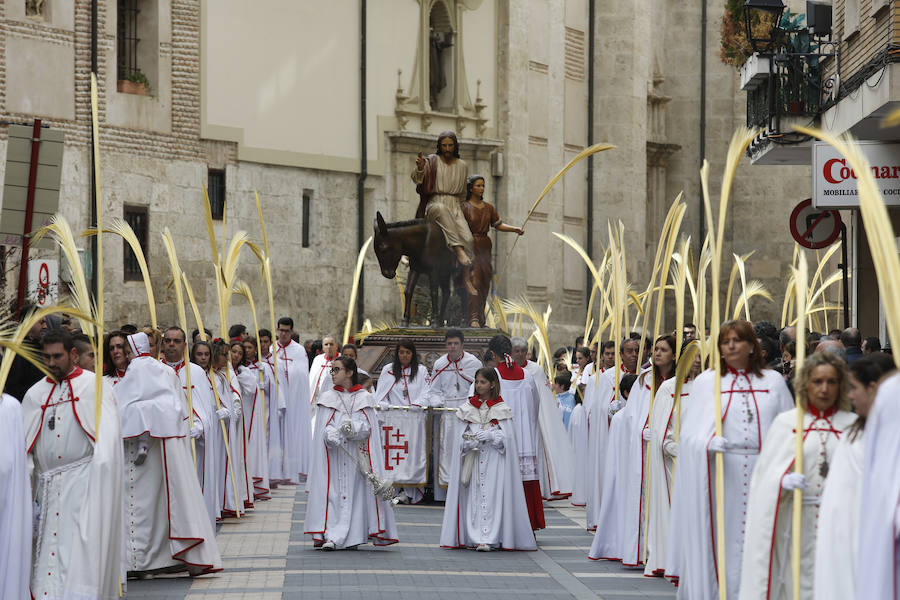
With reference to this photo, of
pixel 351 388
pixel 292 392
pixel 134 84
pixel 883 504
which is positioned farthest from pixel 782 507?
pixel 134 84

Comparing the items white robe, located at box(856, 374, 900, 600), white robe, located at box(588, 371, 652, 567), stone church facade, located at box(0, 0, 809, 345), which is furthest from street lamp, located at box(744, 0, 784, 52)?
white robe, located at box(856, 374, 900, 600)

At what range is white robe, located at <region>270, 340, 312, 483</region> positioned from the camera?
21.9 meters

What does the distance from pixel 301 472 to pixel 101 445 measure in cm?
1258

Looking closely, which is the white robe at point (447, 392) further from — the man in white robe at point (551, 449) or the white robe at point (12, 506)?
the white robe at point (12, 506)

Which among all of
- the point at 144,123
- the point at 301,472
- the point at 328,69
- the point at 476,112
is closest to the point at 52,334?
the point at 301,472

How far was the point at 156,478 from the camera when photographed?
12344 mm

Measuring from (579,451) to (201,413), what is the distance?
622 cm

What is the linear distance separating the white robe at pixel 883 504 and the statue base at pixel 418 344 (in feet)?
44.3

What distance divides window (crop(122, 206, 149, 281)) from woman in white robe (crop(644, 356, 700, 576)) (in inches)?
730

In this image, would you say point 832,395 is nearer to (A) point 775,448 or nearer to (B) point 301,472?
(A) point 775,448

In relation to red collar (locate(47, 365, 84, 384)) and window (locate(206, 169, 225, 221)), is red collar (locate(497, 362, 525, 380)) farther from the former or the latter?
window (locate(206, 169, 225, 221))

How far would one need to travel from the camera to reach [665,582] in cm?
1238

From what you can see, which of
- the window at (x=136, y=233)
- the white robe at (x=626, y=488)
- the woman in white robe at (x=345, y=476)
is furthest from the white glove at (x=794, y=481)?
the window at (x=136, y=233)

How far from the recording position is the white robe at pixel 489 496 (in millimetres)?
14570
